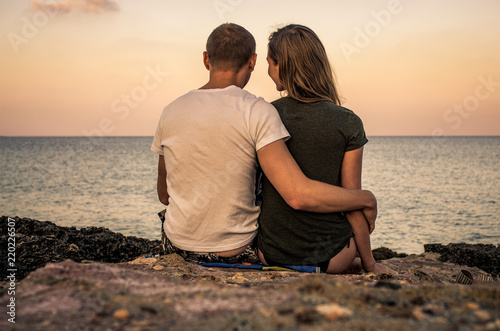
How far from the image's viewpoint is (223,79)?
10.1 feet

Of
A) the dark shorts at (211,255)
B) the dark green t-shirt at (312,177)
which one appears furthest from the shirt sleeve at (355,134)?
the dark shorts at (211,255)

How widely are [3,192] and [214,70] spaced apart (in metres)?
24.1

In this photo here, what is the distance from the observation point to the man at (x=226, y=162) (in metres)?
2.86

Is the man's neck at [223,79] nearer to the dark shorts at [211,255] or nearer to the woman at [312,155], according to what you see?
the woman at [312,155]

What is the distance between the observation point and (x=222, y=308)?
1763mm

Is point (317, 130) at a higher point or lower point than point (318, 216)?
higher

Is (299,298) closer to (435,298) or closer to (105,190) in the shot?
(435,298)

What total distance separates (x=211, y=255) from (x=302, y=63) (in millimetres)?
1622

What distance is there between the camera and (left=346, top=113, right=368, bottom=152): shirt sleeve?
3.15 metres

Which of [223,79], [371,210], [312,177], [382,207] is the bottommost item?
[382,207]

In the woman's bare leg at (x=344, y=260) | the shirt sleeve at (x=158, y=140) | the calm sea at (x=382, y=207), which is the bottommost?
the calm sea at (x=382, y=207)

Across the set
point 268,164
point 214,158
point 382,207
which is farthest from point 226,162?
point 382,207

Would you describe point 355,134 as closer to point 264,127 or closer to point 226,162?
point 264,127

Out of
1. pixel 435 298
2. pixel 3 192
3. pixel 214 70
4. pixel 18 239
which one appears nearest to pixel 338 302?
pixel 435 298
